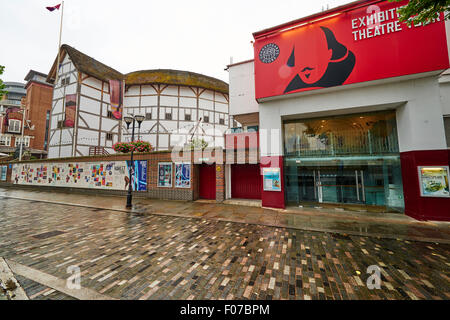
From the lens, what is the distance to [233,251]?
4.46 meters

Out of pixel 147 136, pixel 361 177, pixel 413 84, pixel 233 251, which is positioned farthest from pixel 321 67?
pixel 147 136

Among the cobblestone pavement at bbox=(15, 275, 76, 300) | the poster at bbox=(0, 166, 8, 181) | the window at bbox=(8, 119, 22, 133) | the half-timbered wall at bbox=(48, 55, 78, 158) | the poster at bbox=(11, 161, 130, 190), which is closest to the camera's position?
the cobblestone pavement at bbox=(15, 275, 76, 300)

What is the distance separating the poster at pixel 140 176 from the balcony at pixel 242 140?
656 cm

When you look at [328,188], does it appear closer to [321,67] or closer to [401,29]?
[321,67]

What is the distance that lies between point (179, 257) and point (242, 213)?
15.4 ft

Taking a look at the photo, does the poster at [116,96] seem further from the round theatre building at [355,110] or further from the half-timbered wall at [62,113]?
the round theatre building at [355,110]

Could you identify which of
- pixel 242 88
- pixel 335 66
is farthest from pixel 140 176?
pixel 335 66

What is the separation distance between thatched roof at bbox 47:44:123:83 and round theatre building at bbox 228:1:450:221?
767 inches

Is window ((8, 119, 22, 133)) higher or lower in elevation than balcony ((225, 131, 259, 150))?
higher

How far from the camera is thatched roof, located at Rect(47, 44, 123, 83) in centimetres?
1934

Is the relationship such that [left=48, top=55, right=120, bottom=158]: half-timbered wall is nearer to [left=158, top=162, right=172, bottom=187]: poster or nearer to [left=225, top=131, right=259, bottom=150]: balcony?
[left=158, top=162, right=172, bottom=187]: poster

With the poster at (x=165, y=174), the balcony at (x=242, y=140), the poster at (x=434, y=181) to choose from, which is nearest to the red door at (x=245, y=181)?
the balcony at (x=242, y=140)

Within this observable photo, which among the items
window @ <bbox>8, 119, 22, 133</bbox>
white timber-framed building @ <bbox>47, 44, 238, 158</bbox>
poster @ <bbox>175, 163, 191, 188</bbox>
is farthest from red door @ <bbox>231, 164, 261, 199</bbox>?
window @ <bbox>8, 119, 22, 133</bbox>
